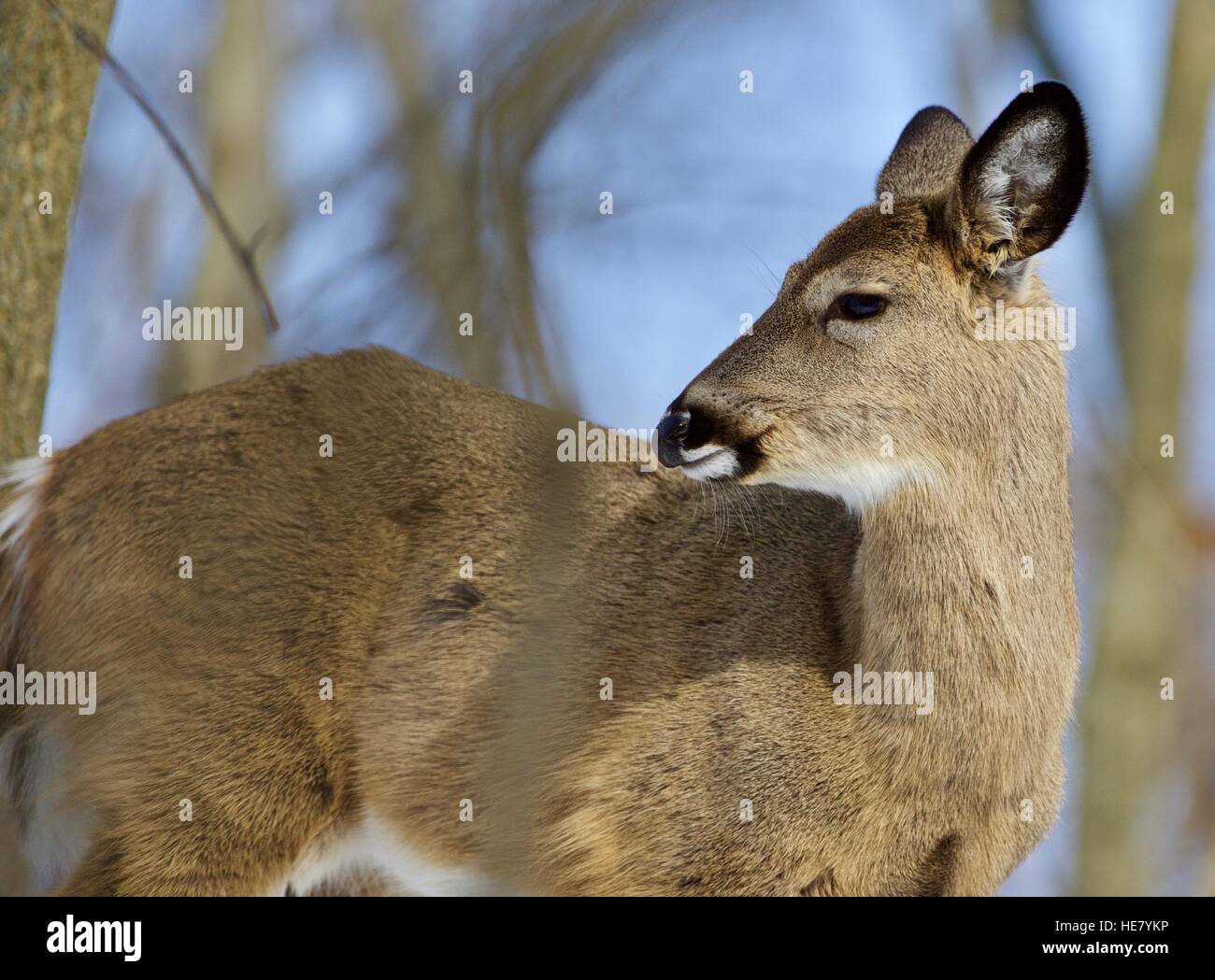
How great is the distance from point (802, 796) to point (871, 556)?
0.83 metres

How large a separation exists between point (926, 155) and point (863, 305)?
3.58ft

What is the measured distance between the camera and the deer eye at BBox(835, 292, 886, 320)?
4.75m

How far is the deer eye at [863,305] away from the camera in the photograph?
475 centimetres

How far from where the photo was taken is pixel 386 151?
6930 mm

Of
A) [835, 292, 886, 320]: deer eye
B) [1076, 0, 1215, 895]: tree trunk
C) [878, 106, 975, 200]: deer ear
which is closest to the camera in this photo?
[835, 292, 886, 320]: deer eye

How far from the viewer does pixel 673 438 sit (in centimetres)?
461

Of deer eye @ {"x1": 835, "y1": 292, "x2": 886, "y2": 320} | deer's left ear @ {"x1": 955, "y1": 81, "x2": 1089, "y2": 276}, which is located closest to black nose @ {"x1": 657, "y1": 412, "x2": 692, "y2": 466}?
deer eye @ {"x1": 835, "y1": 292, "x2": 886, "y2": 320}

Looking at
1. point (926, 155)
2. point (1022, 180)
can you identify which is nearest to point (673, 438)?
point (1022, 180)

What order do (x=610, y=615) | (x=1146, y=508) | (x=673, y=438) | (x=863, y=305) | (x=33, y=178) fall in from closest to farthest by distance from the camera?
(x=673, y=438) → (x=863, y=305) → (x=610, y=615) → (x=33, y=178) → (x=1146, y=508)

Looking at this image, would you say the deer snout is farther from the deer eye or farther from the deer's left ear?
the deer's left ear

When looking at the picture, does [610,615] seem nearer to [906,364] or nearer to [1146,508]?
[906,364]

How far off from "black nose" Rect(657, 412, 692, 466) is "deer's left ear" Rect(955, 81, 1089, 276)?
111 centimetres
